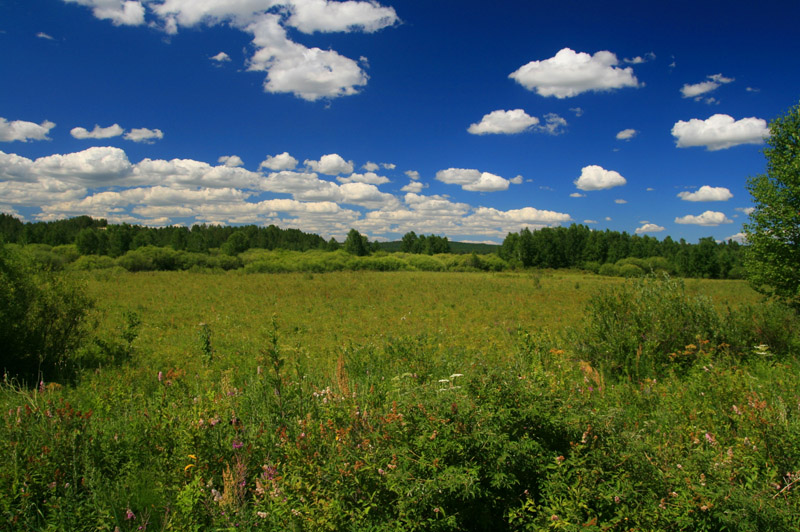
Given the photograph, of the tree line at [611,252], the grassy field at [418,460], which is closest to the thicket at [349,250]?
the tree line at [611,252]

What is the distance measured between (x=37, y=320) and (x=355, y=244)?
64.2 meters

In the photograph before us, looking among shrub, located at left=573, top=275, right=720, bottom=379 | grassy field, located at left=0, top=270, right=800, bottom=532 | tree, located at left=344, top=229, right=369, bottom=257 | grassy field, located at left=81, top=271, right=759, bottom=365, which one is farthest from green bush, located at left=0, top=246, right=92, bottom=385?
tree, located at left=344, top=229, right=369, bottom=257

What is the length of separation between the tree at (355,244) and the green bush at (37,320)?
62162 mm

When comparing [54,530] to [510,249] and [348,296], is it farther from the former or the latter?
[510,249]

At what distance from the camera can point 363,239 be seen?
3017 inches

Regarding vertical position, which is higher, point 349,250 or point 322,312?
point 349,250

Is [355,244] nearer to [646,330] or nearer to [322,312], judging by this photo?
[322,312]

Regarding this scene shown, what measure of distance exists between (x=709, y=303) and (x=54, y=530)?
10161 millimetres

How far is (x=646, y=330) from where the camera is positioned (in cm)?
777

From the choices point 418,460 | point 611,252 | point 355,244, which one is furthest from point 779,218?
point 611,252

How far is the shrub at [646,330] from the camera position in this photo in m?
7.28

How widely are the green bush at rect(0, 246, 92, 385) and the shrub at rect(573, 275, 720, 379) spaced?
10.4 metres

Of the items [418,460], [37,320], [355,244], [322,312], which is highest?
[355,244]

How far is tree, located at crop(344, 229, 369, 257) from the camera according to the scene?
236 feet
